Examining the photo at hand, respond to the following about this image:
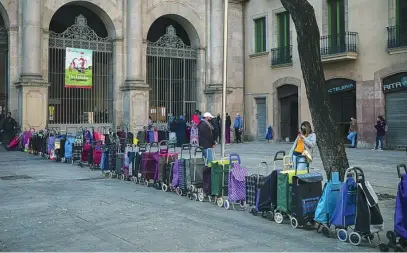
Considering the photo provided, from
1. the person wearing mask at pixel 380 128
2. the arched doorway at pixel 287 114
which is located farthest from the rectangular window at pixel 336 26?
the arched doorway at pixel 287 114

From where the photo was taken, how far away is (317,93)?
943 centimetres

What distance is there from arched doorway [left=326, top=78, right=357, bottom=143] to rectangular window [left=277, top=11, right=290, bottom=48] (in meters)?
4.28

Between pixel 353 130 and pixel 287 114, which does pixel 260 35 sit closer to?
pixel 287 114

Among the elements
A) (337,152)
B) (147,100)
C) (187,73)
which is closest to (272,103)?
(187,73)

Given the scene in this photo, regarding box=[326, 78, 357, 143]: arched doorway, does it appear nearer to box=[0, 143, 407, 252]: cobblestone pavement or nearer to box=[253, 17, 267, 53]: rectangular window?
box=[253, 17, 267, 53]: rectangular window

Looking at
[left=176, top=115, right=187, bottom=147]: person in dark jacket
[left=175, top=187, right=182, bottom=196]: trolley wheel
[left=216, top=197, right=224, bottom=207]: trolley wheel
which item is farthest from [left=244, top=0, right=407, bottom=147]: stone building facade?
[left=216, top=197, right=224, bottom=207]: trolley wheel

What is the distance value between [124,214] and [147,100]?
1847 cm

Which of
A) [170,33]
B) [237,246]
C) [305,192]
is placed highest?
[170,33]

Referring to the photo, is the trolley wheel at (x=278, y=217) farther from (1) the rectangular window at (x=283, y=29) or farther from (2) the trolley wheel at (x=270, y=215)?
(1) the rectangular window at (x=283, y=29)

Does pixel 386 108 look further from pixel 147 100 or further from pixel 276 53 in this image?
pixel 147 100

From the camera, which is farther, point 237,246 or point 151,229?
point 151,229

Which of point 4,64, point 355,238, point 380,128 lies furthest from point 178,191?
point 4,64

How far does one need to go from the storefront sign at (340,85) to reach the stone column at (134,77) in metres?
10.0

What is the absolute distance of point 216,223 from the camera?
331 inches
